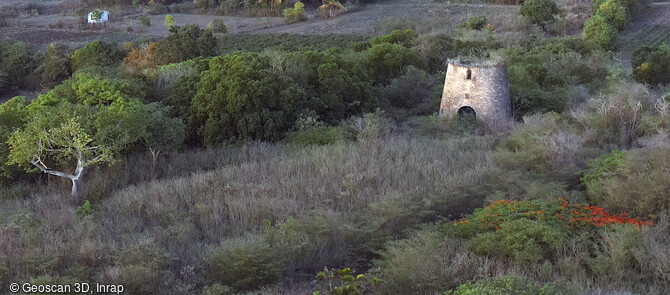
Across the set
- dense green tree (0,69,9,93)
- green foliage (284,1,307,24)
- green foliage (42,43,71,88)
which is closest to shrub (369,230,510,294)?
green foliage (42,43,71,88)

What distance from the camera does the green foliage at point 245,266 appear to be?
9555mm

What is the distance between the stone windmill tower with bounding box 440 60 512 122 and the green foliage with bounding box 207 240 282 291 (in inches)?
464

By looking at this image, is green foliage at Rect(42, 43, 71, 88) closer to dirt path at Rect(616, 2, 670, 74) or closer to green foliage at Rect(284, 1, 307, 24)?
green foliage at Rect(284, 1, 307, 24)

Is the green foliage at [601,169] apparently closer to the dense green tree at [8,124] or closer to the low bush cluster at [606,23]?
the dense green tree at [8,124]

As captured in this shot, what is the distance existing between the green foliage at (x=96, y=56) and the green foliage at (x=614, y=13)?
31.1 meters

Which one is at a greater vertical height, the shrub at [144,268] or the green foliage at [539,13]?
the green foliage at [539,13]

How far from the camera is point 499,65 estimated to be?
65.2 ft

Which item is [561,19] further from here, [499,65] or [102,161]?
[102,161]

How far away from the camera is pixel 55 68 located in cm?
3064

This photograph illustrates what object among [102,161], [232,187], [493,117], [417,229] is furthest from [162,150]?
[493,117]

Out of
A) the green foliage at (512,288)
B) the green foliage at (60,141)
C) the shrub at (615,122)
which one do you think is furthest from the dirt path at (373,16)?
the green foliage at (512,288)

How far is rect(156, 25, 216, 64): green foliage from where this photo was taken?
2639 cm

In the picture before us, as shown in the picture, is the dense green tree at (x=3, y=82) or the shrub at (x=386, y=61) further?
the dense green tree at (x=3, y=82)

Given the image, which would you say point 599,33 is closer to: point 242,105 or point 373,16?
point 373,16
